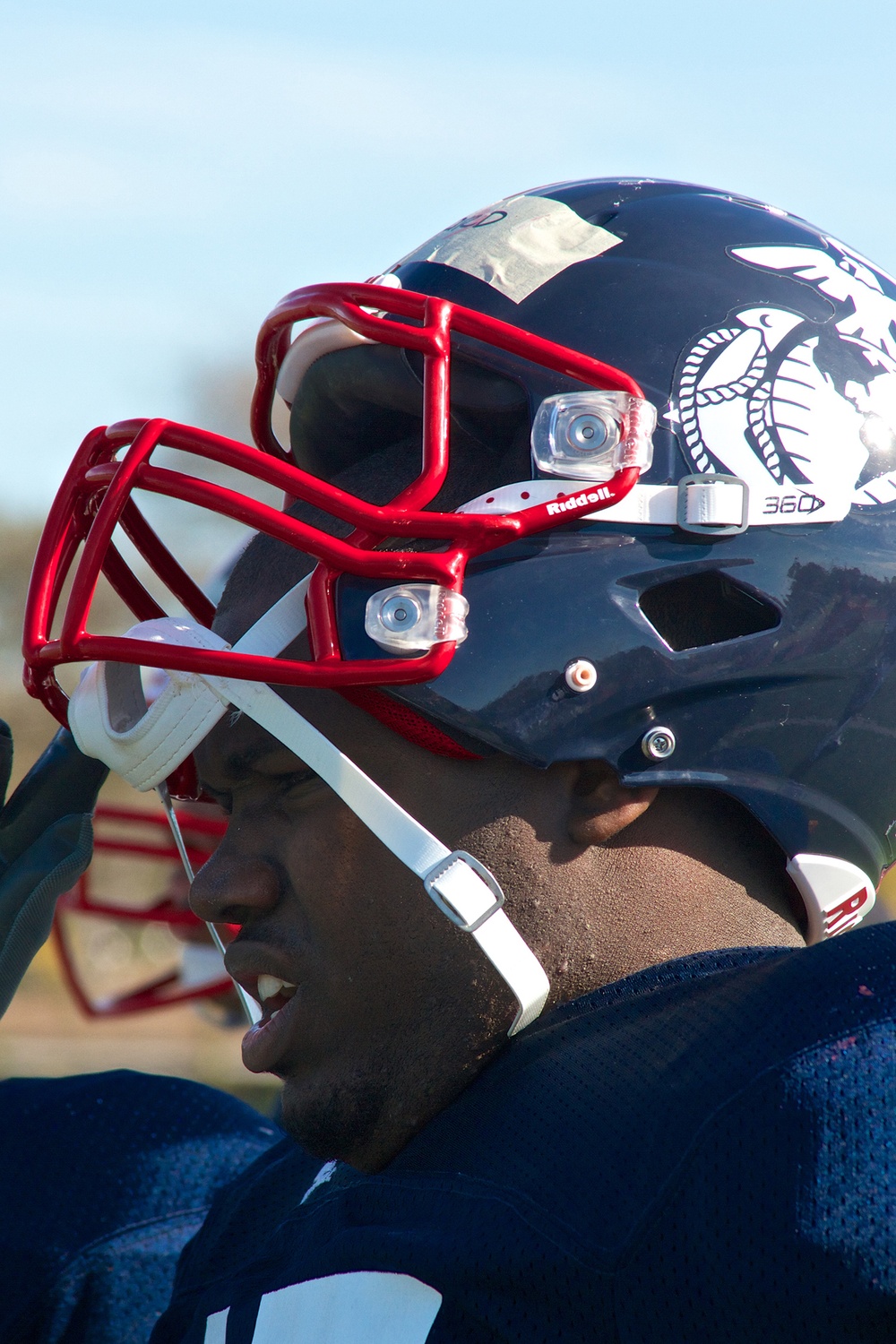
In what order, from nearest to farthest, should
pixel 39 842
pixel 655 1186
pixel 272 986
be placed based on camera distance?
pixel 655 1186 → pixel 272 986 → pixel 39 842

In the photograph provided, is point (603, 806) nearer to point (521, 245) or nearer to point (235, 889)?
point (235, 889)

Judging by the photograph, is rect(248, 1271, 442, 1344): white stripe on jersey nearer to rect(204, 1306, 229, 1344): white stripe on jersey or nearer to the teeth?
rect(204, 1306, 229, 1344): white stripe on jersey

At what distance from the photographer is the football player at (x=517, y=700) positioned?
4.65 feet

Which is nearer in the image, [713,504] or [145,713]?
[713,504]

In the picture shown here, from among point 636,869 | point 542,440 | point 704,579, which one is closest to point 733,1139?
point 636,869

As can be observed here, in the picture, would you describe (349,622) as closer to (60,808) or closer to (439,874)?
(439,874)

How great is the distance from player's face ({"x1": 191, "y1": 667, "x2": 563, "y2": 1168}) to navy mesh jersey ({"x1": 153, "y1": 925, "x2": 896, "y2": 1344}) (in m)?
0.05

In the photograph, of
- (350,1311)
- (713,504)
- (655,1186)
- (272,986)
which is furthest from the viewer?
(272,986)

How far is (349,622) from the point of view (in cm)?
147

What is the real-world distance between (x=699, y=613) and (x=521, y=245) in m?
0.46

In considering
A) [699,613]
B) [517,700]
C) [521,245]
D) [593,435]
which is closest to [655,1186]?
[517,700]

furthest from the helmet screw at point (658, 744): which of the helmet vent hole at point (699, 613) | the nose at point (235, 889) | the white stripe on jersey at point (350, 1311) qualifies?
the white stripe on jersey at point (350, 1311)

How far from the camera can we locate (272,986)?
5.15ft

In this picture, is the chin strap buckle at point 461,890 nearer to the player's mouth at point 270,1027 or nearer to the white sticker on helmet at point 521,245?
the player's mouth at point 270,1027
